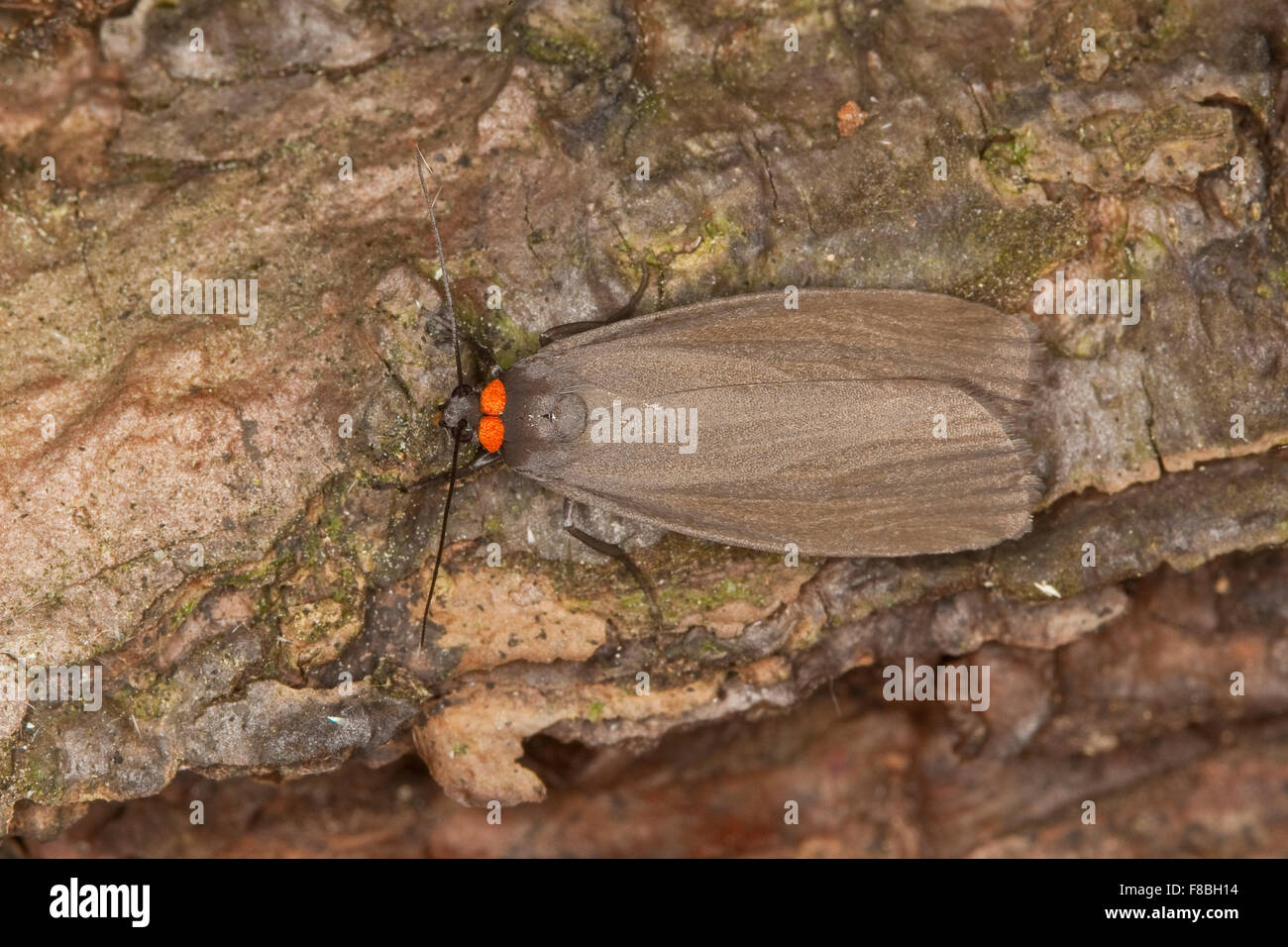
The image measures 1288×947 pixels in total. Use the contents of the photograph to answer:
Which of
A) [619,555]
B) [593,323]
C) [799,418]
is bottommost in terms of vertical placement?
[619,555]

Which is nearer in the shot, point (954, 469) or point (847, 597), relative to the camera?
point (954, 469)

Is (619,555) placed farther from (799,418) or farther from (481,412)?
(799,418)

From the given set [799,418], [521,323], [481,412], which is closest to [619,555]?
[481,412]

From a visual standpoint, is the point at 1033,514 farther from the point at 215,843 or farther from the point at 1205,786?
the point at 215,843

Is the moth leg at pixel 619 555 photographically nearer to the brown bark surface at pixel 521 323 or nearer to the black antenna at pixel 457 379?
the brown bark surface at pixel 521 323

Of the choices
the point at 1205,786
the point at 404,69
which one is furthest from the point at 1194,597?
the point at 404,69

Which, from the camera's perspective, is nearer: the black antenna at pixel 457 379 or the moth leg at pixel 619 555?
the black antenna at pixel 457 379

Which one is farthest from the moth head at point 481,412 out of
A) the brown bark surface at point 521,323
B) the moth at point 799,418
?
the brown bark surface at point 521,323
